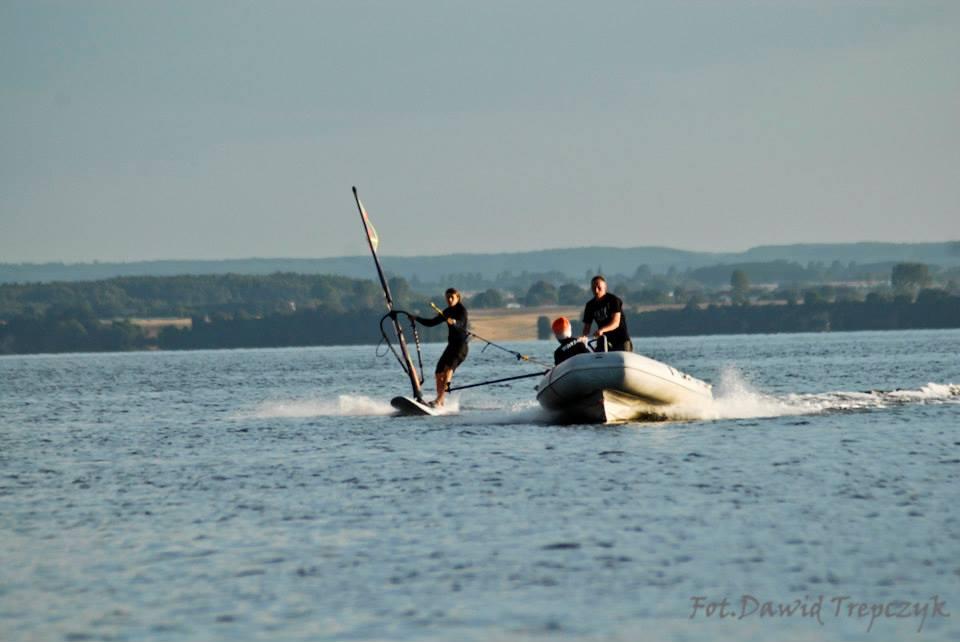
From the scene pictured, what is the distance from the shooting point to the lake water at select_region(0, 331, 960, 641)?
11602 millimetres

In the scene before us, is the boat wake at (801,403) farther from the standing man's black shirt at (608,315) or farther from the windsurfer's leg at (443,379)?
the windsurfer's leg at (443,379)

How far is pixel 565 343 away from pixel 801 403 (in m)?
7.98

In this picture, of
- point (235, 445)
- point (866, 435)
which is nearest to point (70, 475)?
point (235, 445)

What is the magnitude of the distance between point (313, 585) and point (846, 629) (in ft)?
14.3

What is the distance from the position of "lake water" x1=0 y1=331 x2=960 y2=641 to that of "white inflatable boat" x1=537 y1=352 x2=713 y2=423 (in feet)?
1.40

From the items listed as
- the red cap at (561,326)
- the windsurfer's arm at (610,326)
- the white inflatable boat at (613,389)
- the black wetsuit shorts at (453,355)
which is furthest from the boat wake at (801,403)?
the black wetsuit shorts at (453,355)

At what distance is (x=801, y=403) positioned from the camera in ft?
106

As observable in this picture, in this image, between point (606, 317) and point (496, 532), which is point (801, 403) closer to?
point (606, 317)

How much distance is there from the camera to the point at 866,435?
2520cm

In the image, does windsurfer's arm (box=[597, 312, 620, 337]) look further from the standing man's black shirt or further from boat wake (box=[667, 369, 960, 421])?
boat wake (box=[667, 369, 960, 421])

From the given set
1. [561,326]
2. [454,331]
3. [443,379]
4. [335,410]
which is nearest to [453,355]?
[454,331]

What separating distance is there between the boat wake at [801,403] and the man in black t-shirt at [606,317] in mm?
2171

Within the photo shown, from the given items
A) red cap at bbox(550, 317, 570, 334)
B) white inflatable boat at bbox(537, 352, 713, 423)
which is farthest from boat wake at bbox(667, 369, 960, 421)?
red cap at bbox(550, 317, 570, 334)

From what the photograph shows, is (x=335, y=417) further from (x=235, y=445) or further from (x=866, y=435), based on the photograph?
(x=866, y=435)
